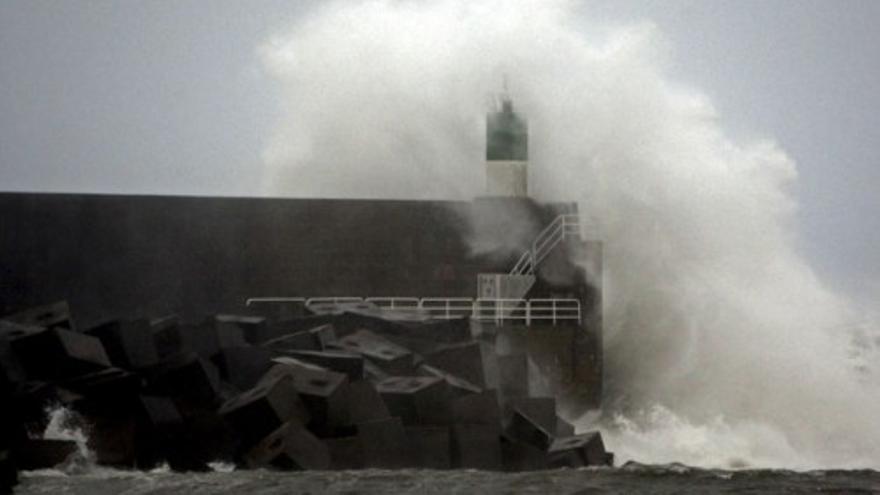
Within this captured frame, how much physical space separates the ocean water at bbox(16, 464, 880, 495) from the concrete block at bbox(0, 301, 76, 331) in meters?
2.38

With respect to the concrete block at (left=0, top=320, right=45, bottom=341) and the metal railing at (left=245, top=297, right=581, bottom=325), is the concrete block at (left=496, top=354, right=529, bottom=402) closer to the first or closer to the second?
the metal railing at (left=245, top=297, right=581, bottom=325)

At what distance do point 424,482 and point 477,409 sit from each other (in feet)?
5.92

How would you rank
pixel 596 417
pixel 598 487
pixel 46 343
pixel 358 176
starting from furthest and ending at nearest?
pixel 358 176 < pixel 596 417 < pixel 46 343 < pixel 598 487

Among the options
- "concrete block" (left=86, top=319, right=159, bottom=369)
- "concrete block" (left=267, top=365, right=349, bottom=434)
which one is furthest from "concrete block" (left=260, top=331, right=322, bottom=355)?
"concrete block" (left=267, top=365, right=349, bottom=434)

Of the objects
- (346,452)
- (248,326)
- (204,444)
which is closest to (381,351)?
(248,326)

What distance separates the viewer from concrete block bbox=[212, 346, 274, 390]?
1424 centimetres

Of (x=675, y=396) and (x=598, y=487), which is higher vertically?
(x=675, y=396)

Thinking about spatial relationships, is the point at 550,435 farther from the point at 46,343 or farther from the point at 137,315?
the point at 137,315

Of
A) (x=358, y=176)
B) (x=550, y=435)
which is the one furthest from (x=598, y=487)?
(x=358, y=176)

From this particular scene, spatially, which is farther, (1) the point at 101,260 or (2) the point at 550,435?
(1) the point at 101,260

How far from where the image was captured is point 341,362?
1411 cm

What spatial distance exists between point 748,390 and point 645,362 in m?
1.14

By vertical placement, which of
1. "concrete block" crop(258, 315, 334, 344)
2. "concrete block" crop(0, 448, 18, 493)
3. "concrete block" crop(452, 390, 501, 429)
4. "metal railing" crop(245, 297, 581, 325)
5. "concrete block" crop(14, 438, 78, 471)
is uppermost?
"metal railing" crop(245, 297, 581, 325)

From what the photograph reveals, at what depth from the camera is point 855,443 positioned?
18844mm
